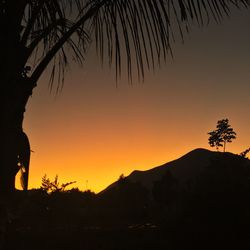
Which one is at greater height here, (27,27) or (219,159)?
(219,159)

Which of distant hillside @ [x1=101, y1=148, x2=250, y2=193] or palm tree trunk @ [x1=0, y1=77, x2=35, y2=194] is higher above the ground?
distant hillside @ [x1=101, y1=148, x2=250, y2=193]

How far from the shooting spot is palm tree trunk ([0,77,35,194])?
2.61 meters

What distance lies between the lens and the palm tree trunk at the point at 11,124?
2609 mm

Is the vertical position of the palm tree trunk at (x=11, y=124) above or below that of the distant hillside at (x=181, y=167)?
below

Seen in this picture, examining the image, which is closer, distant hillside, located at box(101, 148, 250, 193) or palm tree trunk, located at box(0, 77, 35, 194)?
palm tree trunk, located at box(0, 77, 35, 194)

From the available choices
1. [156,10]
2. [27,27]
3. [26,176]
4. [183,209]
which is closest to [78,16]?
[27,27]

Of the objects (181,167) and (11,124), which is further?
(181,167)

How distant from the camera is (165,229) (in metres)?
14.2

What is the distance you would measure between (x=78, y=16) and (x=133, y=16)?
0.48 metres

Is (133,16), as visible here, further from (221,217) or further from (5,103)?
(221,217)

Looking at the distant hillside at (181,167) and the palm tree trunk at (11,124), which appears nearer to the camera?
the palm tree trunk at (11,124)

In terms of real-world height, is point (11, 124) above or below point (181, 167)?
below

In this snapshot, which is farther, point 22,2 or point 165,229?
point 165,229

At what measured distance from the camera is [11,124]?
268 centimetres
